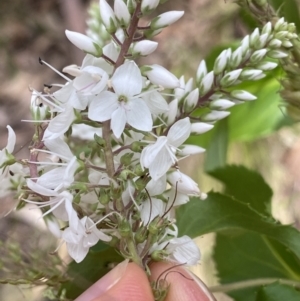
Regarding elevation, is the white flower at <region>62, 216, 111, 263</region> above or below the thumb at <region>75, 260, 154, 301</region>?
above

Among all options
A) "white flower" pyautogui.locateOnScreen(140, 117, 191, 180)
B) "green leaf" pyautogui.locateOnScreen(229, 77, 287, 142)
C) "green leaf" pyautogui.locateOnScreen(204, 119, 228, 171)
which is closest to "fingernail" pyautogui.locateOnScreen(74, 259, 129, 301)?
"white flower" pyautogui.locateOnScreen(140, 117, 191, 180)

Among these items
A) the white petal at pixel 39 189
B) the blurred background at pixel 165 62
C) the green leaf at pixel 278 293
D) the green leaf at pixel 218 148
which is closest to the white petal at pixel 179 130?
the white petal at pixel 39 189

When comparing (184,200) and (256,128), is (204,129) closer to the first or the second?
(184,200)

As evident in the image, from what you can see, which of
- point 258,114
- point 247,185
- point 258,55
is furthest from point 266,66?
point 258,114

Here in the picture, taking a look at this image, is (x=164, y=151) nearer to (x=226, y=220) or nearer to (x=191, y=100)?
(x=191, y=100)

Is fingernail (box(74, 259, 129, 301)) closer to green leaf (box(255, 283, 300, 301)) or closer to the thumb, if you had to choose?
the thumb

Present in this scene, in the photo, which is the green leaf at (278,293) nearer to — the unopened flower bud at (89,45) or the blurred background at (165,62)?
the unopened flower bud at (89,45)
